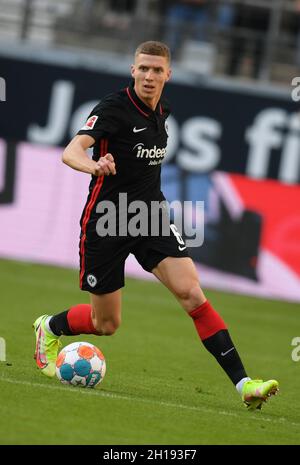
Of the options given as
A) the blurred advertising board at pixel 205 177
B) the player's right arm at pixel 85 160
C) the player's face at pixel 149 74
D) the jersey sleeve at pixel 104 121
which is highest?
the player's face at pixel 149 74

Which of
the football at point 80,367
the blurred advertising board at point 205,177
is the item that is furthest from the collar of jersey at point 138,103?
the blurred advertising board at point 205,177

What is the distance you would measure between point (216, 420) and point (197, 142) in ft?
36.4

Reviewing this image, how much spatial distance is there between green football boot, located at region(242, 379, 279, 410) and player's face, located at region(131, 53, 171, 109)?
221cm

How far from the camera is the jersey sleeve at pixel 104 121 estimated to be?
7750 millimetres

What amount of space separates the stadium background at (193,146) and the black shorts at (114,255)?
893 centimetres

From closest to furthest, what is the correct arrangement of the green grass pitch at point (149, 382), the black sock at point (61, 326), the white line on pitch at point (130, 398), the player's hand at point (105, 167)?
the green grass pitch at point (149, 382), the player's hand at point (105, 167), the white line on pitch at point (130, 398), the black sock at point (61, 326)

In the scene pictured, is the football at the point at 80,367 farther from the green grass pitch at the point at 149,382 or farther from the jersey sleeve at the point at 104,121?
the jersey sleeve at the point at 104,121

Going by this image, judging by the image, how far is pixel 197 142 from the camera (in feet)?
59.2

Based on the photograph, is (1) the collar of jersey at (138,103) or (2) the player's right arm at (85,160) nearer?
(2) the player's right arm at (85,160)

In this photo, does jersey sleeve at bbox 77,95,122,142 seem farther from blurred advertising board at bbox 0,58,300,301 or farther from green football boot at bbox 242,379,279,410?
blurred advertising board at bbox 0,58,300,301

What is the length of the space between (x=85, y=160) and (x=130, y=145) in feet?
2.54

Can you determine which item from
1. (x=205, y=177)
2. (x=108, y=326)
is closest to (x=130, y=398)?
(x=108, y=326)

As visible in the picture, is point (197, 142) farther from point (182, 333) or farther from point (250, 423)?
point (250, 423)

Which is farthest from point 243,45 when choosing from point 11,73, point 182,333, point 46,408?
point 46,408
